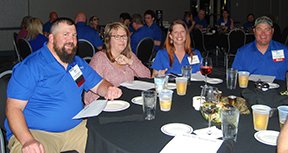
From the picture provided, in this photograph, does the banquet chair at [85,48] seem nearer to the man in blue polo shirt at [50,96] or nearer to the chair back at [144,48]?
the chair back at [144,48]

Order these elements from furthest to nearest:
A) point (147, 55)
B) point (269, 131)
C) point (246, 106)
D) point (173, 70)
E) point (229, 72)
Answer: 1. point (147, 55)
2. point (173, 70)
3. point (229, 72)
4. point (246, 106)
5. point (269, 131)

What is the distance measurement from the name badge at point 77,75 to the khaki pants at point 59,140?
292 mm

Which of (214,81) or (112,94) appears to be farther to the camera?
(214,81)

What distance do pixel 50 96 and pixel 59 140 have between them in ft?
0.97

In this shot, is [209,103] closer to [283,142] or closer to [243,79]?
[283,142]

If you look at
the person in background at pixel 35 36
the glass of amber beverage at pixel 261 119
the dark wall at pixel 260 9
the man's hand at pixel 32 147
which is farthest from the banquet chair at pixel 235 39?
the dark wall at pixel 260 9

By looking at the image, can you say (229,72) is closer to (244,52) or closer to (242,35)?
(244,52)

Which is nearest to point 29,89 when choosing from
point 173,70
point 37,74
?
point 37,74

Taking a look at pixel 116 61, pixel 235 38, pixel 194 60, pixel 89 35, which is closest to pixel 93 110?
pixel 116 61

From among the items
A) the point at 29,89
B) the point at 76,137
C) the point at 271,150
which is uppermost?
the point at 29,89

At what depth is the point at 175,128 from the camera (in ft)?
5.49

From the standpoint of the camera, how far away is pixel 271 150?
1.42 metres

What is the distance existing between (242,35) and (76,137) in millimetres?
5755

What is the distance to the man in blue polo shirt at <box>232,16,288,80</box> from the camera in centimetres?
325
